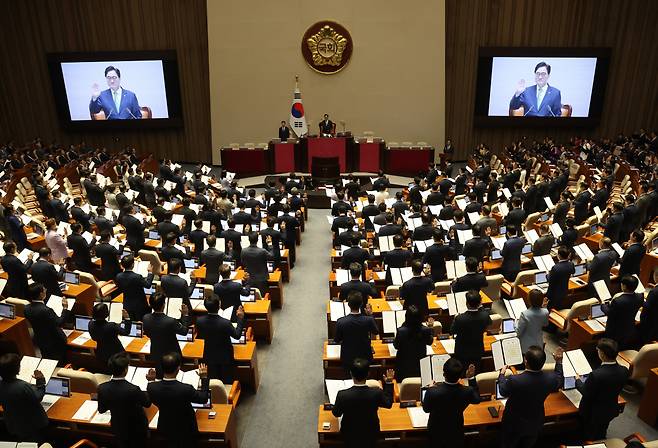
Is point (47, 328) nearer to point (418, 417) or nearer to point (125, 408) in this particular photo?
point (125, 408)

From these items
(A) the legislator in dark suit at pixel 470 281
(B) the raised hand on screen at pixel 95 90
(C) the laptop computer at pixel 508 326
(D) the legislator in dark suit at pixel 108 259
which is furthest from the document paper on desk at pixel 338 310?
(B) the raised hand on screen at pixel 95 90

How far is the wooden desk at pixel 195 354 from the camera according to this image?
6094 millimetres

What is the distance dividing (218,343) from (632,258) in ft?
19.7

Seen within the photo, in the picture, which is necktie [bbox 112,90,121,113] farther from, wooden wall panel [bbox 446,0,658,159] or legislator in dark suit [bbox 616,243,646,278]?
legislator in dark suit [bbox 616,243,646,278]

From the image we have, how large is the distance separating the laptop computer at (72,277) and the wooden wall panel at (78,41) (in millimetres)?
13120

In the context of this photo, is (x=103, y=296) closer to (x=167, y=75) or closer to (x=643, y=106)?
(x=167, y=75)

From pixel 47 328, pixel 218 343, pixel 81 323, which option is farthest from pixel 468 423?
pixel 47 328

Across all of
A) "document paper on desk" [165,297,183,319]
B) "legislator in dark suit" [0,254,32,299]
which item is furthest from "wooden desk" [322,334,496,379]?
"legislator in dark suit" [0,254,32,299]

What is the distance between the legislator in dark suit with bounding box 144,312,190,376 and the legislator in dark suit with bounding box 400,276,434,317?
8.82 ft

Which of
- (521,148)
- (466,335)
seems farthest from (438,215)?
(521,148)

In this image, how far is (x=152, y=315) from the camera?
5504 mm

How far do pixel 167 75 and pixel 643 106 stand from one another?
1743 cm

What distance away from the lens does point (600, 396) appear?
4.62m

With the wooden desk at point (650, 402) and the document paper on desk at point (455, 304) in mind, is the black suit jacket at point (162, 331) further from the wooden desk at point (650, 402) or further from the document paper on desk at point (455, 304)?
the wooden desk at point (650, 402)
